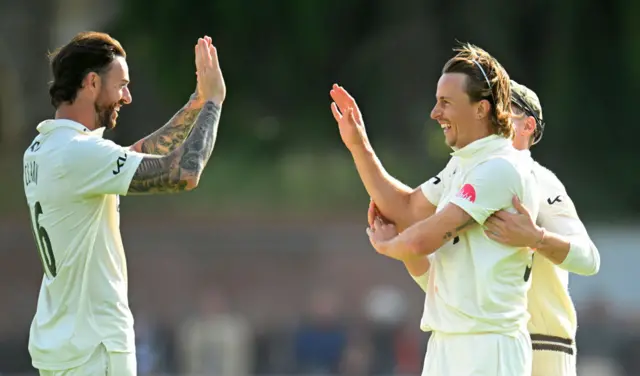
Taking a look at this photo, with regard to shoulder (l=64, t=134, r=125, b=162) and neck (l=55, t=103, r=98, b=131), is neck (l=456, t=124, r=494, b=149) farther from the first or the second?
neck (l=55, t=103, r=98, b=131)

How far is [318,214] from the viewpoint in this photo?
23.1 meters

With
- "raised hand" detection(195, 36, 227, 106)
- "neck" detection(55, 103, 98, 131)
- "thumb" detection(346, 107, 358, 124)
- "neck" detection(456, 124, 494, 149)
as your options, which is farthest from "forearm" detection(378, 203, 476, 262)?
"neck" detection(55, 103, 98, 131)

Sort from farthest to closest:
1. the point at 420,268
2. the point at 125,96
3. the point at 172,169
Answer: the point at 420,268
the point at 125,96
the point at 172,169

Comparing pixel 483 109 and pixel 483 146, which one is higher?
pixel 483 109

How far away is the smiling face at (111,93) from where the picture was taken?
17.9ft

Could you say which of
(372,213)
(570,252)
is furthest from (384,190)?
(570,252)

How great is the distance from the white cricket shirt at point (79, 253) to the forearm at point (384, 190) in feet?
3.85

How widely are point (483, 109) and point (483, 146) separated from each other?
6.3 inches

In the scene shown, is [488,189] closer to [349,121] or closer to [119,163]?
[349,121]

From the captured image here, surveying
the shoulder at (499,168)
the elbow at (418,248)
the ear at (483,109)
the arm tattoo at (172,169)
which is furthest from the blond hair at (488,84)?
the arm tattoo at (172,169)

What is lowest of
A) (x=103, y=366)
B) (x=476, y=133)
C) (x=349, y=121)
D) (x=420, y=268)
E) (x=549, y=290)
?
(x=103, y=366)

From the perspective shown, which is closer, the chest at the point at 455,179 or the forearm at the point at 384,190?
the chest at the point at 455,179

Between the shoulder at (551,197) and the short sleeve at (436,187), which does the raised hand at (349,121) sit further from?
the shoulder at (551,197)

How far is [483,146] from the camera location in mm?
5418
